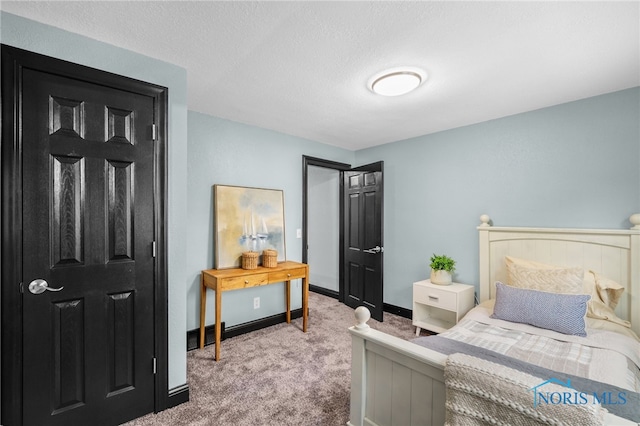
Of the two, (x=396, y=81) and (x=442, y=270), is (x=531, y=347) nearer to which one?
(x=442, y=270)

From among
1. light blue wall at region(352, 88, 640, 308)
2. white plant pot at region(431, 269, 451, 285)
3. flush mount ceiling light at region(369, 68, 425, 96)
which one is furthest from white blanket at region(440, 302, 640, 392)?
flush mount ceiling light at region(369, 68, 425, 96)

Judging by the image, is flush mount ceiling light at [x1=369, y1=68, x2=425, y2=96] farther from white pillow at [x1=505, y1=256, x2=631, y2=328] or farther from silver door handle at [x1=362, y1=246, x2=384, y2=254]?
silver door handle at [x1=362, y1=246, x2=384, y2=254]

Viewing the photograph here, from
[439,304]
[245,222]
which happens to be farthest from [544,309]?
[245,222]

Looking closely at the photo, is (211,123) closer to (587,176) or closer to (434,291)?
(434,291)

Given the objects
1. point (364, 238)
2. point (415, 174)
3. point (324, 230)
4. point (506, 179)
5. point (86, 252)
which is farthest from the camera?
point (324, 230)

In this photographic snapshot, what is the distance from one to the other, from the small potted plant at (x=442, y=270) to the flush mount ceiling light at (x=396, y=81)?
1.89 metres

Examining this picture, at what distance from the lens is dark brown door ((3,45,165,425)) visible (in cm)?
166

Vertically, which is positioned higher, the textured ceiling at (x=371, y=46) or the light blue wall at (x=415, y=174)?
the textured ceiling at (x=371, y=46)

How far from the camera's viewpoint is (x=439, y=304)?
10.4ft

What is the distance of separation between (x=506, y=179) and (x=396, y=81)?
1.73m

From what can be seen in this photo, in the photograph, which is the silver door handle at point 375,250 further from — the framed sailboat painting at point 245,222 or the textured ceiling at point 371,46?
the textured ceiling at point 371,46

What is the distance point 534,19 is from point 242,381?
309cm

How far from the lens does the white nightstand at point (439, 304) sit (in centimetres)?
307

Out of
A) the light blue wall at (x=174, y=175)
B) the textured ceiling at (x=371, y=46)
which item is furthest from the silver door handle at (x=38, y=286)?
Result: the textured ceiling at (x=371, y=46)
